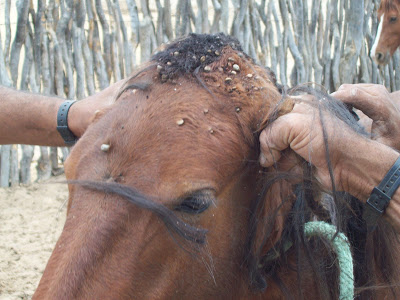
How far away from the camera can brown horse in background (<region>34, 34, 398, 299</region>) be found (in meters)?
1.08

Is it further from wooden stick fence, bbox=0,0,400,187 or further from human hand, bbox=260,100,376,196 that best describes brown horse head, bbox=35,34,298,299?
wooden stick fence, bbox=0,0,400,187

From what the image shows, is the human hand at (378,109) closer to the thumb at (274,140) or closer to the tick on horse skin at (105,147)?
the thumb at (274,140)

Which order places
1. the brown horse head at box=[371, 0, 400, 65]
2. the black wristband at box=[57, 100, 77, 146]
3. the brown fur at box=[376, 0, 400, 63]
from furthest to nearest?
the brown fur at box=[376, 0, 400, 63], the brown horse head at box=[371, 0, 400, 65], the black wristband at box=[57, 100, 77, 146]

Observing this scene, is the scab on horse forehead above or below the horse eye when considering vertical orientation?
above

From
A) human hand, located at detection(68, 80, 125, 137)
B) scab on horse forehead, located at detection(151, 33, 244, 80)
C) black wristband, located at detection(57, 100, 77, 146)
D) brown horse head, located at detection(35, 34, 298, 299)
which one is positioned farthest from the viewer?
black wristband, located at detection(57, 100, 77, 146)

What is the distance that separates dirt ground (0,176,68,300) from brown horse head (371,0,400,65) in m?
4.95

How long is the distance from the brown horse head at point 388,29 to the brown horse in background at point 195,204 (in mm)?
5482

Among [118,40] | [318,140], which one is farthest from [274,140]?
[118,40]

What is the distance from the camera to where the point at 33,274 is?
128 inches

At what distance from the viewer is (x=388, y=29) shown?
6605 millimetres

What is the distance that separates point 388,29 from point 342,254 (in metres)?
6.24

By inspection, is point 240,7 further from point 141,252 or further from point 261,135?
point 141,252

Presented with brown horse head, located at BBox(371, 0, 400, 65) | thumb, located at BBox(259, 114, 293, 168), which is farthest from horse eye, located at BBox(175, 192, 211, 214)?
brown horse head, located at BBox(371, 0, 400, 65)

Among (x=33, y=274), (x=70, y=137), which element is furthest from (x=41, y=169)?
(x=70, y=137)
